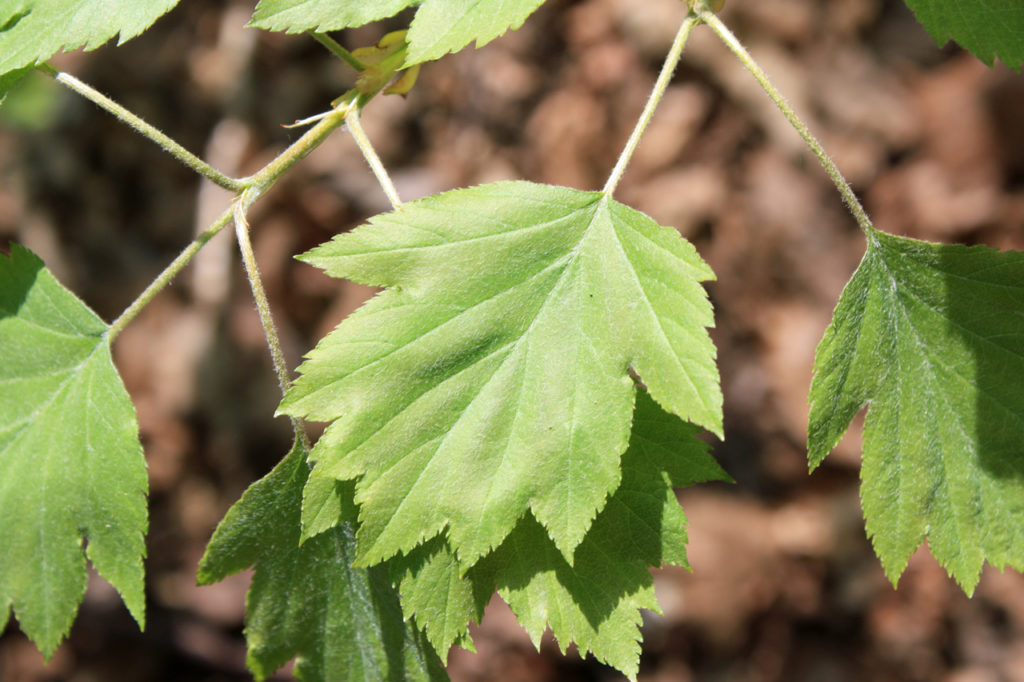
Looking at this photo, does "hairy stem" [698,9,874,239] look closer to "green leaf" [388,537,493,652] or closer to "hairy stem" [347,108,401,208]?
"hairy stem" [347,108,401,208]

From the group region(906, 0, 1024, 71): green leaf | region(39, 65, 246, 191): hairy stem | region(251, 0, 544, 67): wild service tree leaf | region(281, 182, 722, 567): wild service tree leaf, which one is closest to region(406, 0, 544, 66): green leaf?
region(251, 0, 544, 67): wild service tree leaf

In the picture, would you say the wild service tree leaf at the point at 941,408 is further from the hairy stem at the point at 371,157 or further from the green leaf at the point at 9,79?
the green leaf at the point at 9,79

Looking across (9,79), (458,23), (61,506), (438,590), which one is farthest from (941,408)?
(9,79)

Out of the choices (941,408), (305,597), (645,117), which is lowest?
(941,408)

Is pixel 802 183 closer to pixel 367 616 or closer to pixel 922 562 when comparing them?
pixel 922 562

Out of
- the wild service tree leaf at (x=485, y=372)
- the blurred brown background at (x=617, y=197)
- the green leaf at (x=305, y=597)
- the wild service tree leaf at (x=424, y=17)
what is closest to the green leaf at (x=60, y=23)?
the wild service tree leaf at (x=424, y=17)

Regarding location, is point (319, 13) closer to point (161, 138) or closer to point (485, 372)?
point (161, 138)

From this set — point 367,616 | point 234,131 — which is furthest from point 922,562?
point 234,131
